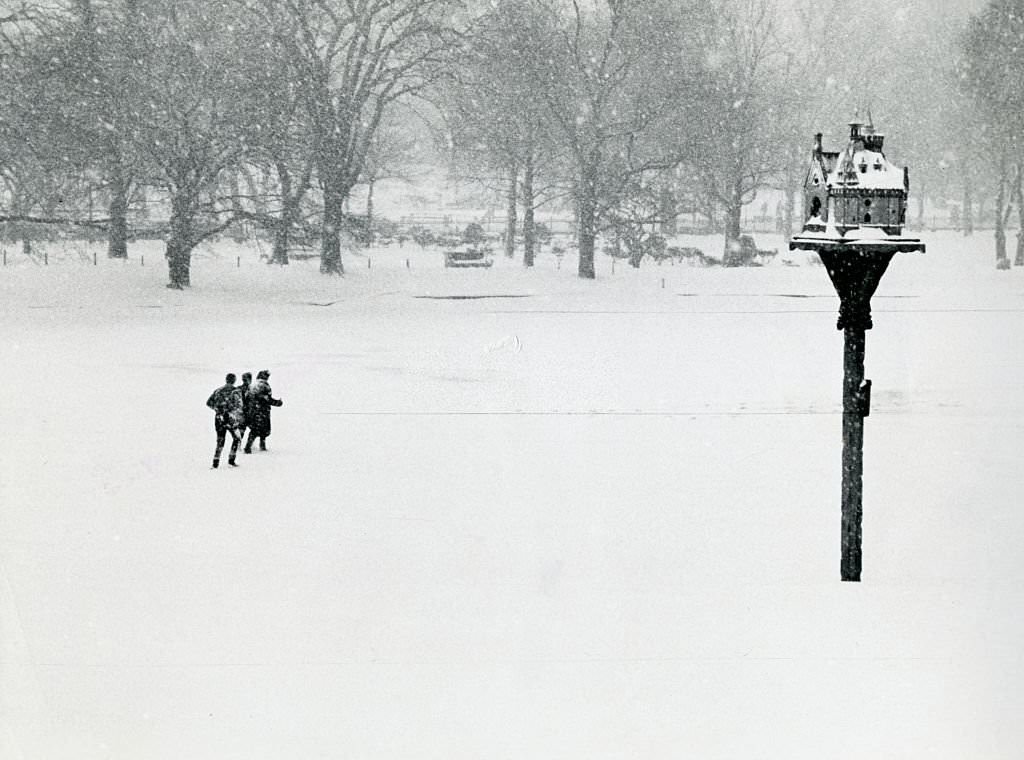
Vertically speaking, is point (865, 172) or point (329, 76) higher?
point (329, 76)

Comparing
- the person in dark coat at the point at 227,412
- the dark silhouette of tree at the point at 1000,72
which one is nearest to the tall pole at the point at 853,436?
the person in dark coat at the point at 227,412

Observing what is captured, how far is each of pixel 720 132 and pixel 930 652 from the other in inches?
1413

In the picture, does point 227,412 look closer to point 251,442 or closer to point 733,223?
point 251,442

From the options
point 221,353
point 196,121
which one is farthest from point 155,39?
point 221,353

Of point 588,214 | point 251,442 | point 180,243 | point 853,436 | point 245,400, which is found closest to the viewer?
point 853,436

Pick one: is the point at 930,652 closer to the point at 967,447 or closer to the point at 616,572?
the point at 616,572

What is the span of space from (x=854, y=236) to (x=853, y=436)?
1380mm

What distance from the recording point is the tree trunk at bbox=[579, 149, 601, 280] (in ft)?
119

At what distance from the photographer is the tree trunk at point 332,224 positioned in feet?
109

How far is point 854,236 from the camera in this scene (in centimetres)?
738

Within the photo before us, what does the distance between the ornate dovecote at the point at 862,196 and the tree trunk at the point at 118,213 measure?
81.7 ft

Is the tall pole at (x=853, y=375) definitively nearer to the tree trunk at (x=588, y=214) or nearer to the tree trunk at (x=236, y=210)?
the tree trunk at (x=236, y=210)

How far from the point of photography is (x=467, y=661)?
6508 millimetres

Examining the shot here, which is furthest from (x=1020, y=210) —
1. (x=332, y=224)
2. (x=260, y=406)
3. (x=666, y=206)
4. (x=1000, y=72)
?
(x=260, y=406)
